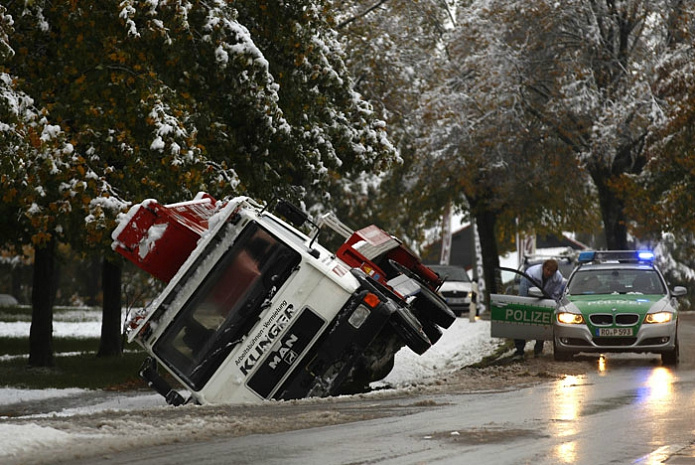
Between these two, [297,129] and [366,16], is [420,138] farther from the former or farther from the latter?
[297,129]

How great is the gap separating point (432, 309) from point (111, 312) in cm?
1050

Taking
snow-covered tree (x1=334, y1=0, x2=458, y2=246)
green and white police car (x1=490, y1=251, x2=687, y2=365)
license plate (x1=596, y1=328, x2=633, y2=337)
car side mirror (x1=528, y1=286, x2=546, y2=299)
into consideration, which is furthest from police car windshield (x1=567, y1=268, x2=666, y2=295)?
snow-covered tree (x1=334, y1=0, x2=458, y2=246)

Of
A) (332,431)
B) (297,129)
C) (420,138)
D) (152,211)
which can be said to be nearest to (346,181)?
(420,138)

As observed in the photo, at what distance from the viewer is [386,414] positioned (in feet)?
39.1

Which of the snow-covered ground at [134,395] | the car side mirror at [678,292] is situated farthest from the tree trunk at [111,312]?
the car side mirror at [678,292]

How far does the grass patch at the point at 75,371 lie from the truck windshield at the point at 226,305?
24.8 ft

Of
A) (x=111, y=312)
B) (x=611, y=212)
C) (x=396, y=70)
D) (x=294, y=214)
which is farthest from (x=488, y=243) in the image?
(x=294, y=214)

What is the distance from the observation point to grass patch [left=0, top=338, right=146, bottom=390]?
21.0m

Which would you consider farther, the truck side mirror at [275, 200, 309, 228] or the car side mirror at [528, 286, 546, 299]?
the car side mirror at [528, 286, 546, 299]

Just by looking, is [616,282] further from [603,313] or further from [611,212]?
[611,212]

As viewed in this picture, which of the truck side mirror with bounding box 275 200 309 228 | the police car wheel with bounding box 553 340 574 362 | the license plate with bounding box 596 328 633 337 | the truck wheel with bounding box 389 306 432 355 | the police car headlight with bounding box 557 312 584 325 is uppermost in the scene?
the license plate with bounding box 596 328 633 337

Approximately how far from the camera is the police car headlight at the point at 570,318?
18094mm

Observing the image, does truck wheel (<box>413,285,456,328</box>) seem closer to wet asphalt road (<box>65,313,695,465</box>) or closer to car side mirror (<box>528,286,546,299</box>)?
car side mirror (<box>528,286,546,299</box>)

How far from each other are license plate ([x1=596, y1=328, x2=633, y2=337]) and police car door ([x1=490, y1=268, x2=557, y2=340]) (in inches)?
54.9
